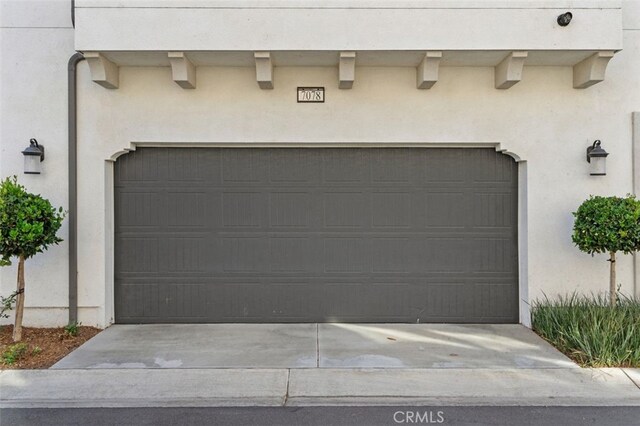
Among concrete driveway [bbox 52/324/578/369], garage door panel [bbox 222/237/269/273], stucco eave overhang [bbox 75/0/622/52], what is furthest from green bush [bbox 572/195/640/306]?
garage door panel [bbox 222/237/269/273]

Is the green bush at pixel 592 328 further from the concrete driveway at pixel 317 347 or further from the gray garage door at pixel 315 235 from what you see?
the gray garage door at pixel 315 235

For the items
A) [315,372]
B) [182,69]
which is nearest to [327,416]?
[315,372]

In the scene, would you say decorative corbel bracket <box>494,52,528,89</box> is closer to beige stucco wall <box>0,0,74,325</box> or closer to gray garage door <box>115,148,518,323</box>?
gray garage door <box>115,148,518,323</box>

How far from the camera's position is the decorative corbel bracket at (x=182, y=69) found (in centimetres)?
541

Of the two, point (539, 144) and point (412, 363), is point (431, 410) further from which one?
point (539, 144)

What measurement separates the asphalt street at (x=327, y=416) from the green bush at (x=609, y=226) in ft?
6.54

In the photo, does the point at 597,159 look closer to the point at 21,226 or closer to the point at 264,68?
the point at 264,68

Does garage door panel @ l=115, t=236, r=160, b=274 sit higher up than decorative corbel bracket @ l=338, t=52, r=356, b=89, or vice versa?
decorative corbel bracket @ l=338, t=52, r=356, b=89

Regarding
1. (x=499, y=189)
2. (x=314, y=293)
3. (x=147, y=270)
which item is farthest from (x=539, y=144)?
(x=147, y=270)

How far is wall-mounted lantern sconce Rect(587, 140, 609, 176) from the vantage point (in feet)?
18.5

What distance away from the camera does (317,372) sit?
14.5ft

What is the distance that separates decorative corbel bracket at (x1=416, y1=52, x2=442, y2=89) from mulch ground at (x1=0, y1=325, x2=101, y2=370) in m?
5.32

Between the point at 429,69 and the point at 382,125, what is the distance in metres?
0.90

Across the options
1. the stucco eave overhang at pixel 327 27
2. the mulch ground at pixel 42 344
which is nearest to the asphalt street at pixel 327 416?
the mulch ground at pixel 42 344
